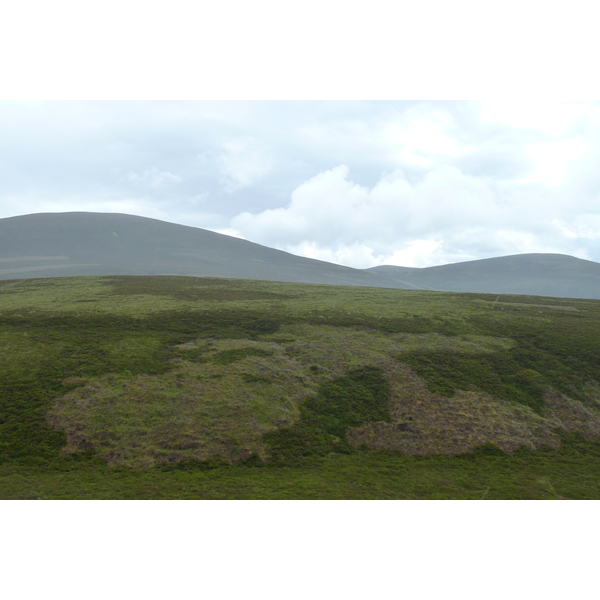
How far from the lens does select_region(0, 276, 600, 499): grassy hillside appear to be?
51.2ft

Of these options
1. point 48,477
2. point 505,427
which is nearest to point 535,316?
point 505,427

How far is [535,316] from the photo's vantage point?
37.9 meters

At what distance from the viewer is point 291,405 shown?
2084 centimetres

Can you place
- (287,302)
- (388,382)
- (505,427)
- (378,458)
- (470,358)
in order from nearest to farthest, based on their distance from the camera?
(378,458), (505,427), (388,382), (470,358), (287,302)

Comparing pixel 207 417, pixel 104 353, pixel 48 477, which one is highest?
pixel 104 353

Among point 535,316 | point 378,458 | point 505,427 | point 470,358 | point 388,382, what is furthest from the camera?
point 535,316

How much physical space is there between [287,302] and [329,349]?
1490 centimetres

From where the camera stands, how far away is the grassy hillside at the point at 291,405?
15609 millimetres

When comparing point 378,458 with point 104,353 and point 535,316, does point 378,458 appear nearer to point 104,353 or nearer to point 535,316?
point 104,353

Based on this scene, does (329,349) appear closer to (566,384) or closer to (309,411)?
(309,411)

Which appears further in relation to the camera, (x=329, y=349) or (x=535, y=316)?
(x=535, y=316)
